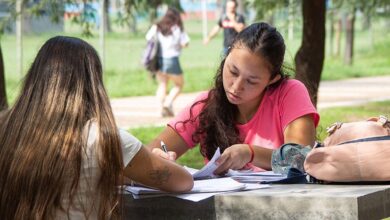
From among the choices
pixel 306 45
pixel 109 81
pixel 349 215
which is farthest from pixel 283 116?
pixel 109 81

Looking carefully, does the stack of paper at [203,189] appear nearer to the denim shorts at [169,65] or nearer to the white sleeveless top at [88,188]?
the white sleeveless top at [88,188]

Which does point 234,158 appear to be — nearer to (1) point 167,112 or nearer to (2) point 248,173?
(2) point 248,173

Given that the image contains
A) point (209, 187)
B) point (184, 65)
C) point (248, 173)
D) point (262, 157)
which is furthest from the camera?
point (184, 65)

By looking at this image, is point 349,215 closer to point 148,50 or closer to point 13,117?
point 13,117

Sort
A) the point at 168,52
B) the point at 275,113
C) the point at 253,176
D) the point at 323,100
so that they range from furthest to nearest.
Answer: the point at 323,100 < the point at 168,52 < the point at 275,113 < the point at 253,176

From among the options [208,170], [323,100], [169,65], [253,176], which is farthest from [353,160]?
[323,100]

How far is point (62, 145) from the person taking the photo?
3.11 metres

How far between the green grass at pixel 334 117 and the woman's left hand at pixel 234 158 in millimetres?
4798

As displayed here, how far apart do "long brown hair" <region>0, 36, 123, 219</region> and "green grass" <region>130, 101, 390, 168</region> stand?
18.2ft

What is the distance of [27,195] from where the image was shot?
10.2 feet

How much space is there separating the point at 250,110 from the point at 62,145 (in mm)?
1264

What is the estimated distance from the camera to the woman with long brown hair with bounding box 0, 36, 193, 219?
10.2 ft

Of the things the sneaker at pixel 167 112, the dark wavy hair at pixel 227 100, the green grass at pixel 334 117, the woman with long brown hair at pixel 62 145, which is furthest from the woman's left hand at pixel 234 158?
the sneaker at pixel 167 112

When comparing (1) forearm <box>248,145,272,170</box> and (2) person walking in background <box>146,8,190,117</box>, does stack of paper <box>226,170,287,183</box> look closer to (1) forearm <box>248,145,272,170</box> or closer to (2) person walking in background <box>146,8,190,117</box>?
(1) forearm <box>248,145,272,170</box>
